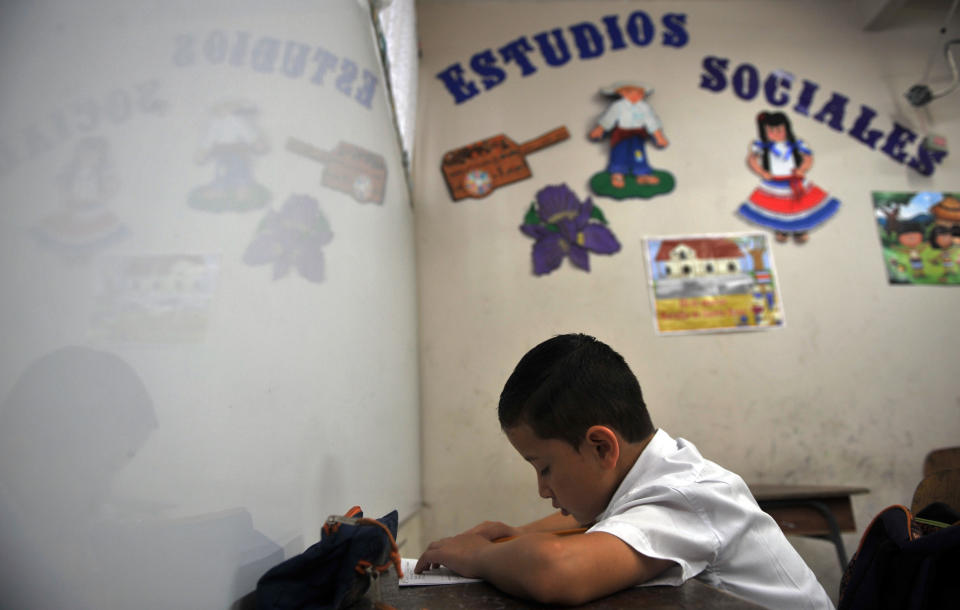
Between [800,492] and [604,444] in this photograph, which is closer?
[604,444]

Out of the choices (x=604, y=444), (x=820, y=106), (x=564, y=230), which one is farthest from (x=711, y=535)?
(x=820, y=106)

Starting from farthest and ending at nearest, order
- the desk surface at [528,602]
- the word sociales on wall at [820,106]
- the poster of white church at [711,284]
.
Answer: the word sociales on wall at [820,106] < the poster of white church at [711,284] < the desk surface at [528,602]

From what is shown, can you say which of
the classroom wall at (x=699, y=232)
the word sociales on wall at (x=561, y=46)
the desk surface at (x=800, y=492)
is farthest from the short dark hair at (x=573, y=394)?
the word sociales on wall at (x=561, y=46)

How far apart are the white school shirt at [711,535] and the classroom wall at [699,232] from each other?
133 centimetres

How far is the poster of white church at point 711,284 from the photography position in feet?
7.08

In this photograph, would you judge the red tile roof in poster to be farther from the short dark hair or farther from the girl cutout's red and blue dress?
the short dark hair

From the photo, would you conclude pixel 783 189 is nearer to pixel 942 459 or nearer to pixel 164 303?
pixel 942 459

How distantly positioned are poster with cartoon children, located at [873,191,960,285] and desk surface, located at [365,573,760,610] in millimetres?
2204

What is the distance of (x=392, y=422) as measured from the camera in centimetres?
140

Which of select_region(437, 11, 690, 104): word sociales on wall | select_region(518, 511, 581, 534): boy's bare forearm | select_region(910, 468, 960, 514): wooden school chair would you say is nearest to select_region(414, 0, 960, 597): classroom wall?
select_region(437, 11, 690, 104): word sociales on wall

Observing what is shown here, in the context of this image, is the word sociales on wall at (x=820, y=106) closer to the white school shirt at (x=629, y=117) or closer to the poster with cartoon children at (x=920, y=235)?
the poster with cartoon children at (x=920, y=235)

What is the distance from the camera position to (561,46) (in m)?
2.43

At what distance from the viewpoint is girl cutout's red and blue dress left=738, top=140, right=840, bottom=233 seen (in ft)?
7.43

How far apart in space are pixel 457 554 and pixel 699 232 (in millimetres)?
1843
